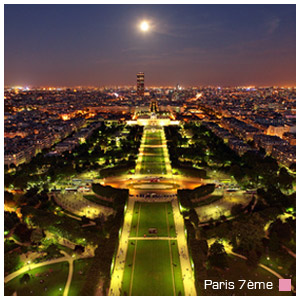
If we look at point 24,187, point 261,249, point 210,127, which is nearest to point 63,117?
point 210,127

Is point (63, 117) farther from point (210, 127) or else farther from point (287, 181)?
point (287, 181)

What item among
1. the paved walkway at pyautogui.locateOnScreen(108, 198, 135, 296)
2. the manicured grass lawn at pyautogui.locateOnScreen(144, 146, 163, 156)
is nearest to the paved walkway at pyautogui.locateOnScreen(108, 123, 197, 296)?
the paved walkway at pyautogui.locateOnScreen(108, 198, 135, 296)

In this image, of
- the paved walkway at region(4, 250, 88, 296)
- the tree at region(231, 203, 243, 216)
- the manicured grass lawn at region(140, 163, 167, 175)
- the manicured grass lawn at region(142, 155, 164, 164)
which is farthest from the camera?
the manicured grass lawn at region(142, 155, 164, 164)

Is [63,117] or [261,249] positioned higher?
[63,117]

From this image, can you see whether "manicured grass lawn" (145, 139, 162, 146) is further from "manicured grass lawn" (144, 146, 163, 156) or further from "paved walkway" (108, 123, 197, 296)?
"paved walkway" (108, 123, 197, 296)

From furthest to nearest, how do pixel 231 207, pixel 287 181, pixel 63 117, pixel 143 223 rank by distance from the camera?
pixel 63 117 < pixel 287 181 < pixel 231 207 < pixel 143 223

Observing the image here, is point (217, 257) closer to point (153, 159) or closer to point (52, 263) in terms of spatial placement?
point (52, 263)

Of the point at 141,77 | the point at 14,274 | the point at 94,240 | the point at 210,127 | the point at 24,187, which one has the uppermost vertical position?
the point at 141,77
